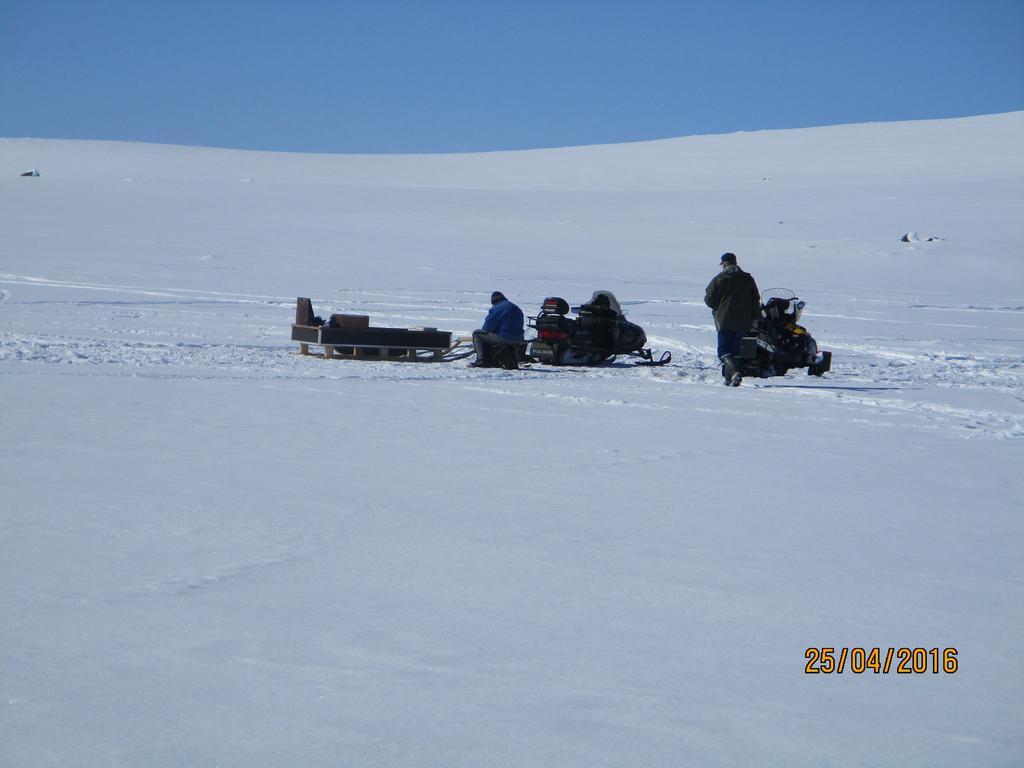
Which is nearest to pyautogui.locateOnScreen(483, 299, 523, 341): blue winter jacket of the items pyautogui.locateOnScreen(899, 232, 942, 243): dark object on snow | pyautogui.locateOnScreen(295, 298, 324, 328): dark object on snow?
pyautogui.locateOnScreen(295, 298, 324, 328): dark object on snow

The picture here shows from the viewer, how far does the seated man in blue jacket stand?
14.4 metres

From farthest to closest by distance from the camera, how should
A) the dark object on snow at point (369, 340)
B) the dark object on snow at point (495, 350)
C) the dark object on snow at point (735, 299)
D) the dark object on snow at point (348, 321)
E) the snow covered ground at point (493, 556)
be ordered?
the dark object on snow at point (348, 321), the dark object on snow at point (369, 340), the dark object on snow at point (495, 350), the dark object on snow at point (735, 299), the snow covered ground at point (493, 556)

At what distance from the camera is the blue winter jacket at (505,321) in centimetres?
1436

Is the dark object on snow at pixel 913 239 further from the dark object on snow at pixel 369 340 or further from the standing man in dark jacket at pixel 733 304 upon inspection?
the standing man in dark jacket at pixel 733 304

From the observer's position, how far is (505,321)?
14.4 metres

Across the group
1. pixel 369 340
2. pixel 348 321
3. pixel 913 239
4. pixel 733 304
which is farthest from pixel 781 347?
pixel 913 239

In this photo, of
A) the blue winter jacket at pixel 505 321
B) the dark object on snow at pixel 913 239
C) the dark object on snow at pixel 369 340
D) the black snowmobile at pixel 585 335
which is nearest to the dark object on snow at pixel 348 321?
the dark object on snow at pixel 369 340

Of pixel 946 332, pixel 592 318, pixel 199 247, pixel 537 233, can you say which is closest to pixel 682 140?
pixel 537 233

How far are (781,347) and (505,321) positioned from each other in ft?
10.9

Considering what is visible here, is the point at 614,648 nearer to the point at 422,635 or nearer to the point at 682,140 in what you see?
the point at 422,635

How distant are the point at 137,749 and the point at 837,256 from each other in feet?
121

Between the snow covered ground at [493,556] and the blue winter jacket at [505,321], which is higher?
the blue winter jacket at [505,321]

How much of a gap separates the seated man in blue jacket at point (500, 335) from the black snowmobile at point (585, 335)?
0.69 m

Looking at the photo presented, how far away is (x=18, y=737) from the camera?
3.29 meters
